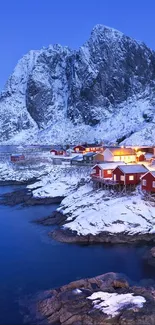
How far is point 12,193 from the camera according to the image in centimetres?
6278

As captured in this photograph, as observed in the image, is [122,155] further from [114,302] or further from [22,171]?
[114,302]

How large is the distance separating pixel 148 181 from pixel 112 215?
27.8 feet

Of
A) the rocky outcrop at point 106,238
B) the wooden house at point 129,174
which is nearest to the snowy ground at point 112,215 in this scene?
the rocky outcrop at point 106,238

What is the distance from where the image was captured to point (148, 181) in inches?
1704

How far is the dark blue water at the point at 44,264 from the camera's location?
25203 mm

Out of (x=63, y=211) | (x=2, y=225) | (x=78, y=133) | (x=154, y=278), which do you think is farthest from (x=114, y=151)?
(x=78, y=133)

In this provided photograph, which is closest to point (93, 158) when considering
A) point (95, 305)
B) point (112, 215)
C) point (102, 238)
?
point (112, 215)

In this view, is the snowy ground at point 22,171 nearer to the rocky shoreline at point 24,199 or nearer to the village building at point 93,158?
the village building at point 93,158

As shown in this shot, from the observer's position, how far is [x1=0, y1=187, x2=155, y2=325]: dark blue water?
25203mm

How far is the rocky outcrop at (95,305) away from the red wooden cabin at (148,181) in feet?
64.4

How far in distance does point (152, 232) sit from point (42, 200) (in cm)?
2435

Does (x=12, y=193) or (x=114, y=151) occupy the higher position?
(x=114, y=151)

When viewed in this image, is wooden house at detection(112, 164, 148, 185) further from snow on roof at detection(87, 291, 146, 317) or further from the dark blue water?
snow on roof at detection(87, 291, 146, 317)

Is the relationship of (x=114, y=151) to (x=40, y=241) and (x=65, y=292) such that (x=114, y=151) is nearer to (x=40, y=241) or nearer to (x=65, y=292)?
(x=40, y=241)
